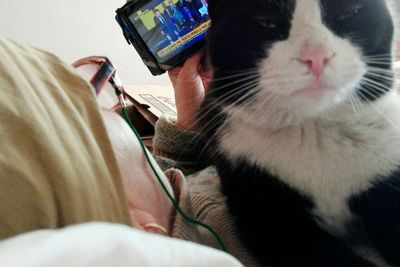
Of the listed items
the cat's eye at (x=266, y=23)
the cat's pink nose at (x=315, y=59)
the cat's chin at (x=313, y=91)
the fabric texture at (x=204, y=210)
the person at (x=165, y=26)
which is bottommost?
the fabric texture at (x=204, y=210)

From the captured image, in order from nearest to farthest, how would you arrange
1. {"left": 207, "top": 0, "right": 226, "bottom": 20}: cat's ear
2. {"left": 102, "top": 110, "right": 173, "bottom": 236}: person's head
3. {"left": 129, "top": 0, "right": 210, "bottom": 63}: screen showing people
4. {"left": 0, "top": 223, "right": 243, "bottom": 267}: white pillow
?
1. {"left": 0, "top": 223, "right": 243, "bottom": 267}: white pillow
2. {"left": 102, "top": 110, "right": 173, "bottom": 236}: person's head
3. {"left": 207, "top": 0, "right": 226, "bottom": 20}: cat's ear
4. {"left": 129, "top": 0, "right": 210, "bottom": 63}: screen showing people

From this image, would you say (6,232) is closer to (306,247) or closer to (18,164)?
(18,164)

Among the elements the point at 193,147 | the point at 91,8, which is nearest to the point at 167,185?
the point at 193,147

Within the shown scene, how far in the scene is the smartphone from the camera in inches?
28.6

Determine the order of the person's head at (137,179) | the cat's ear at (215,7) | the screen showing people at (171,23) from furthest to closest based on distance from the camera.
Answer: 1. the screen showing people at (171,23)
2. the cat's ear at (215,7)
3. the person's head at (137,179)

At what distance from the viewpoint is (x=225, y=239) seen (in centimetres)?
57

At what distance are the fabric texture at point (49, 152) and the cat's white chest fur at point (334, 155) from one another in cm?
24

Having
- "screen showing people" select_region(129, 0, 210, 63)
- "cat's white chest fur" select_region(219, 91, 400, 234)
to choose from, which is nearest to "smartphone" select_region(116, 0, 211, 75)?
"screen showing people" select_region(129, 0, 210, 63)

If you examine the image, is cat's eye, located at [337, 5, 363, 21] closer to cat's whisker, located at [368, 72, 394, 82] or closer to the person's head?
cat's whisker, located at [368, 72, 394, 82]

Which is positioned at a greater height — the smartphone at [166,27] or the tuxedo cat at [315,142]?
the smartphone at [166,27]

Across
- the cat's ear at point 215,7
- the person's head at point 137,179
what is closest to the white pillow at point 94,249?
the person's head at point 137,179

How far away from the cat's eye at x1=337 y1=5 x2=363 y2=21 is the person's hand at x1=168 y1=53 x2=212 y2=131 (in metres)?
0.33

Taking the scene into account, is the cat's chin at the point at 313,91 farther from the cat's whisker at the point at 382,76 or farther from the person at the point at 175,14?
the person at the point at 175,14

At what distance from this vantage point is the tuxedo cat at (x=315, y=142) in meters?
0.48
